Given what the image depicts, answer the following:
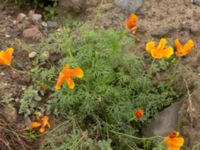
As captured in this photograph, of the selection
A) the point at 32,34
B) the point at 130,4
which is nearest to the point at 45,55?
the point at 32,34

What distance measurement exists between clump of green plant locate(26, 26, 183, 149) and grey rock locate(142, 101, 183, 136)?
4cm

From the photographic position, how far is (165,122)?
3.06 meters

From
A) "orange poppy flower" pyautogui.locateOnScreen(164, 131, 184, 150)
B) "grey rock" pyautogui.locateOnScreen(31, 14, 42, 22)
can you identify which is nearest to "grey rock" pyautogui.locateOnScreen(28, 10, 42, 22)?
"grey rock" pyautogui.locateOnScreen(31, 14, 42, 22)

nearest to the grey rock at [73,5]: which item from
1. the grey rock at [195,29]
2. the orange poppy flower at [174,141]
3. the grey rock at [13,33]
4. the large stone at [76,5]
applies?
the large stone at [76,5]

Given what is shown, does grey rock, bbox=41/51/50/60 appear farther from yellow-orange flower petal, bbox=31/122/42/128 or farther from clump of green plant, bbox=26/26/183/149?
yellow-orange flower petal, bbox=31/122/42/128

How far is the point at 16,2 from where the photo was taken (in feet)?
12.1

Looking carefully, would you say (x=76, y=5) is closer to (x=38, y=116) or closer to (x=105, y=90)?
(x=105, y=90)

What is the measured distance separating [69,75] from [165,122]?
0.73 m

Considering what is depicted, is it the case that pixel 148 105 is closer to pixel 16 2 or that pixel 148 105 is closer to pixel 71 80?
pixel 71 80

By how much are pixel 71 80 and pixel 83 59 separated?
0.27 metres

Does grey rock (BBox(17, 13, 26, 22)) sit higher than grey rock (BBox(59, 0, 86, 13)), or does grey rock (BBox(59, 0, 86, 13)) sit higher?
grey rock (BBox(59, 0, 86, 13))

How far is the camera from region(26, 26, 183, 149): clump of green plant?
9.71ft

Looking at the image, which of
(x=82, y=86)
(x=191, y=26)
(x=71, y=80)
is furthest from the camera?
(x=191, y=26)

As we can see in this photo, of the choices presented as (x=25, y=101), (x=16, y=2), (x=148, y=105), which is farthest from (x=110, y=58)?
(x=16, y=2)
